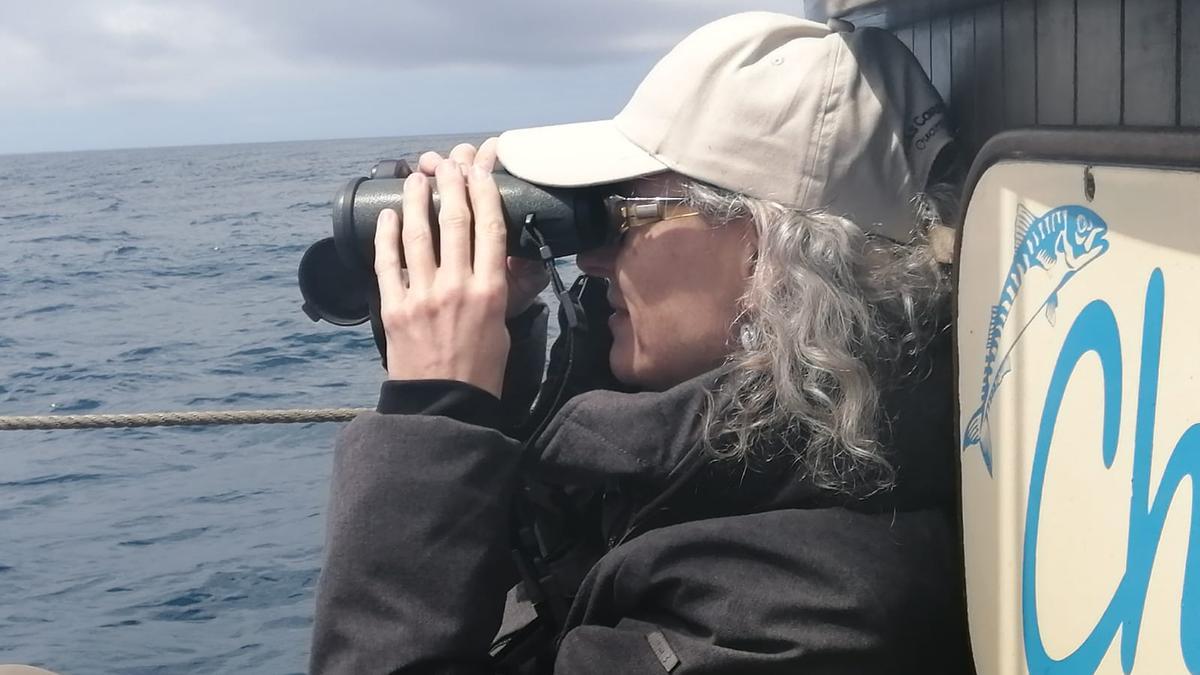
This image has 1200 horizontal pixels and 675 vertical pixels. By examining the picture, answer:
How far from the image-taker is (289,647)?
376 centimetres

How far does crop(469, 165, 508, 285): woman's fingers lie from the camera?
Answer: 1.19 meters

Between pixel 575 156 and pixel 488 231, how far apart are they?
0.13 m

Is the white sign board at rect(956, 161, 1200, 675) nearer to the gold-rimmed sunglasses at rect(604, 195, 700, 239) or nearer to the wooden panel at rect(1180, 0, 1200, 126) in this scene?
the wooden panel at rect(1180, 0, 1200, 126)

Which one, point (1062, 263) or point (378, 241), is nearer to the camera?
point (1062, 263)

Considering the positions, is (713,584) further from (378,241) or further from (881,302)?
(378,241)

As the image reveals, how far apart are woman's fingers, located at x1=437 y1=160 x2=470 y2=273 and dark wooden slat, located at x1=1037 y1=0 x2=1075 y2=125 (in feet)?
1.79

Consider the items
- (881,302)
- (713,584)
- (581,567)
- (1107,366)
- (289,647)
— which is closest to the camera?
(1107,366)

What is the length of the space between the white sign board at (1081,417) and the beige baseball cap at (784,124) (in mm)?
130

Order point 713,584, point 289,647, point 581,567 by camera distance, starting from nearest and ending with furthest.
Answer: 1. point 713,584
2. point 581,567
3. point 289,647

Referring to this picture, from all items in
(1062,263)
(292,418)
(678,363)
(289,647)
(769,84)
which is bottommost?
(289,647)

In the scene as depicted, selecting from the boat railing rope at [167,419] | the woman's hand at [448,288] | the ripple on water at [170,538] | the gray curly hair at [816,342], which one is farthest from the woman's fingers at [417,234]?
the ripple on water at [170,538]

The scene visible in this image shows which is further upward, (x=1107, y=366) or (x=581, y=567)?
(x=1107, y=366)

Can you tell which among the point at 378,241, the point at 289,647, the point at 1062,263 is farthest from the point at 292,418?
the point at 289,647

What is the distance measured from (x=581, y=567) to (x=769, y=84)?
525mm
